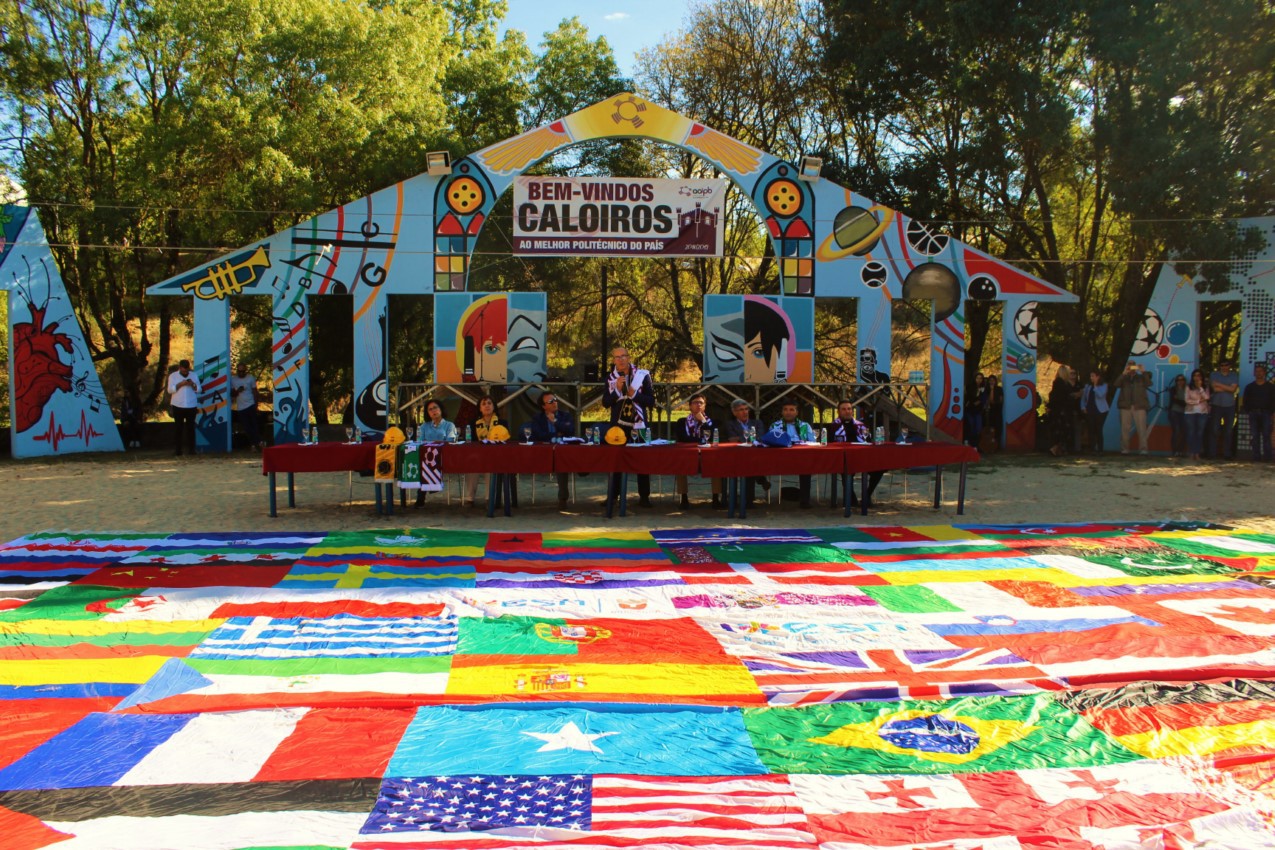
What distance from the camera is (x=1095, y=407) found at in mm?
15844

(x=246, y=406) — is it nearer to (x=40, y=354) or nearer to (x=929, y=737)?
(x=40, y=354)

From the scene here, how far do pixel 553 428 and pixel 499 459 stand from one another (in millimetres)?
1101

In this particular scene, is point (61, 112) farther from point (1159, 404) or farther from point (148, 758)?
point (1159, 404)

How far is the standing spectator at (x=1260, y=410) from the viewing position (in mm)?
14477

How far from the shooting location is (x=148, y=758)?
383 centimetres

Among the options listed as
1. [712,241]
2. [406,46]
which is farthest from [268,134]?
[712,241]

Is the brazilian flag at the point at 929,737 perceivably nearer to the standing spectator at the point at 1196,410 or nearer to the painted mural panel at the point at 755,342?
the painted mural panel at the point at 755,342

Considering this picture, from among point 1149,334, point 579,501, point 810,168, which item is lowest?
point 579,501

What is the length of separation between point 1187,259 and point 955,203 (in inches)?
192

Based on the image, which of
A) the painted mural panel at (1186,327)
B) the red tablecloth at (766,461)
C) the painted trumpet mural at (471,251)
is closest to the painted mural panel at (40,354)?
the painted trumpet mural at (471,251)

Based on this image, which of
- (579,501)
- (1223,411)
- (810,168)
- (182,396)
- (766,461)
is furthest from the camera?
(1223,411)

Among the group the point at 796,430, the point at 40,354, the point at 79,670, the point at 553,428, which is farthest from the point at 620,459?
the point at 40,354

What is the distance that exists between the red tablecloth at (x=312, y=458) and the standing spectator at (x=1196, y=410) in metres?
12.5

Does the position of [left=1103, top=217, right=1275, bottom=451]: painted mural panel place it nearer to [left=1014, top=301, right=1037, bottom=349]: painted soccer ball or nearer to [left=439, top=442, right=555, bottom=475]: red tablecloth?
[left=1014, top=301, right=1037, bottom=349]: painted soccer ball
